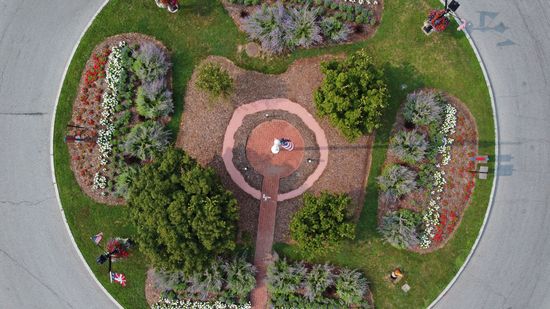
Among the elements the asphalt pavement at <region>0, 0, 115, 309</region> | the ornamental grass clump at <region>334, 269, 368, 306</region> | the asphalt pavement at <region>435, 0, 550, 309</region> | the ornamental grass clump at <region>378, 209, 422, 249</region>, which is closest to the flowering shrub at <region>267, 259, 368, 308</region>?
the ornamental grass clump at <region>334, 269, 368, 306</region>

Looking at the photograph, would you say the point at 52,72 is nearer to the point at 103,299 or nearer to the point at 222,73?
the point at 222,73

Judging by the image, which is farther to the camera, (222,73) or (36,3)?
(36,3)

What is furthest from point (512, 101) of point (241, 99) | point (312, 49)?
point (241, 99)

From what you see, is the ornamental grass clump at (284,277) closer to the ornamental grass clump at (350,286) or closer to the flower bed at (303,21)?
the ornamental grass clump at (350,286)

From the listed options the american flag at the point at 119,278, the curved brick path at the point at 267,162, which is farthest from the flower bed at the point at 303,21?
the american flag at the point at 119,278

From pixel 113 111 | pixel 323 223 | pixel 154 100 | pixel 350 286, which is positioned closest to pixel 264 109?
pixel 154 100

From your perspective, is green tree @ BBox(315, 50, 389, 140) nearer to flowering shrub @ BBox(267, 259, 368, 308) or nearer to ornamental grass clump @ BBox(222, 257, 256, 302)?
flowering shrub @ BBox(267, 259, 368, 308)
